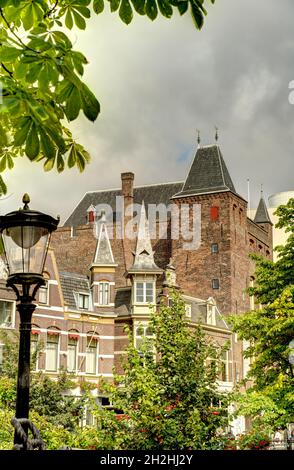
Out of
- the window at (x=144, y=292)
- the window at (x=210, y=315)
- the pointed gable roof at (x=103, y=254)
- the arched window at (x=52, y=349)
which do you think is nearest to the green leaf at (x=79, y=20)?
the arched window at (x=52, y=349)

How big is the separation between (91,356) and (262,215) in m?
28.6

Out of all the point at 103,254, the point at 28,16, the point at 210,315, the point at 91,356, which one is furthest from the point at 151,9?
the point at 210,315

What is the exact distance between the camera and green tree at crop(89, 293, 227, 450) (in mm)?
9242

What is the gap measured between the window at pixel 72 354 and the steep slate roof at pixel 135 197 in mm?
20576

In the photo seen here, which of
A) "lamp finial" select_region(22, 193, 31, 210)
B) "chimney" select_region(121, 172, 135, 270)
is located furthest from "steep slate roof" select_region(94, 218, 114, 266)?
"lamp finial" select_region(22, 193, 31, 210)

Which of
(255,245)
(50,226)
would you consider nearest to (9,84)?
(50,226)

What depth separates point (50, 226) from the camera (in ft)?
19.8

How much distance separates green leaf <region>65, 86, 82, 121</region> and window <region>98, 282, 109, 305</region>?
35348mm

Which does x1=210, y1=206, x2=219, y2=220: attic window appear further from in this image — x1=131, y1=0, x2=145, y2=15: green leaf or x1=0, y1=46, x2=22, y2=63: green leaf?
x1=0, y1=46, x2=22, y2=63: green leaf

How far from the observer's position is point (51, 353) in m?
33.7

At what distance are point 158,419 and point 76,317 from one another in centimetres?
2644

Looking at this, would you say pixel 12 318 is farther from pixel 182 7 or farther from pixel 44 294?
pixel 182 7

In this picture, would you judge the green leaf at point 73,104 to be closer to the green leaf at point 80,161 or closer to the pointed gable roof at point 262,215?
the green leaf at point 80,161

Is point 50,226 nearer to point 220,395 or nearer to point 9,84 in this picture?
point 9,84
